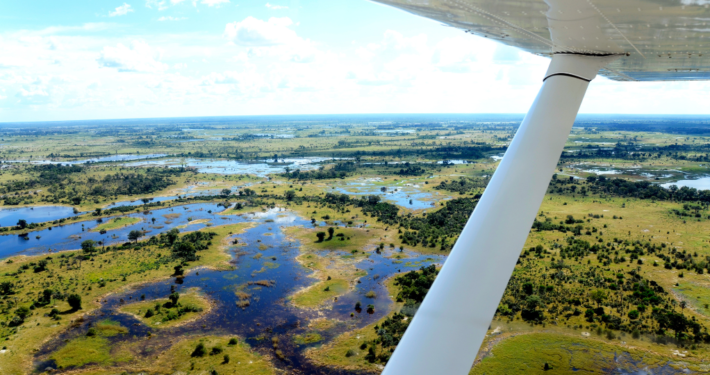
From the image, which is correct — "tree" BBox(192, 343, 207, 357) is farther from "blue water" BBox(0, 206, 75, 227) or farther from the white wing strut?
"blue water" BBox(0, 206, 75, 227)

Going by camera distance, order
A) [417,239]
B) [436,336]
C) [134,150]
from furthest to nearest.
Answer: [134,150] < [417,239] < [436,336]

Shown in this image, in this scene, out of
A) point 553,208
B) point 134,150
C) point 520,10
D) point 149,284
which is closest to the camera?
point 520,10

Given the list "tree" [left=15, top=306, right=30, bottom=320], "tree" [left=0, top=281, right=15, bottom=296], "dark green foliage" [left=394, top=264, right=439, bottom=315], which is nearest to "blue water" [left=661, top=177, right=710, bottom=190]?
"dark green foliage" [left=394, top=264, right=439, bottom=315]

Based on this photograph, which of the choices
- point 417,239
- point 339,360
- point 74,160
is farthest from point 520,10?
point 74,160

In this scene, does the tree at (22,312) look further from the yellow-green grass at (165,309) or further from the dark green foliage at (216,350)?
the dark green foliage at (216,350)

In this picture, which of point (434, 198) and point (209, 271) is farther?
point (434, 198)

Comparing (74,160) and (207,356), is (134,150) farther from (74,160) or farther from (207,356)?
(207,356)
